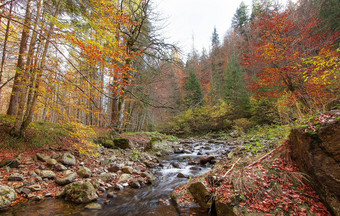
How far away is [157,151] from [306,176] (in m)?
7.59

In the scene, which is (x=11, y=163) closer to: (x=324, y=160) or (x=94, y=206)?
(x=94, y=206)

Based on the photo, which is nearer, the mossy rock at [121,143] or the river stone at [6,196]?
the river stone at [6,196]

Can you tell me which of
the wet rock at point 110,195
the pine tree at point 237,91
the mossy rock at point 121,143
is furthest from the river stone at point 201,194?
the pine tree at point 237,91

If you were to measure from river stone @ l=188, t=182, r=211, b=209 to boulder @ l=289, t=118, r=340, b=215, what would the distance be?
5.90 ft

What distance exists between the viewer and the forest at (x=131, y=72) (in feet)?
14.8

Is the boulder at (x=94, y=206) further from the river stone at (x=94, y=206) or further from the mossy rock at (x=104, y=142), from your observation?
the mossy rock at (x=104, y=142)

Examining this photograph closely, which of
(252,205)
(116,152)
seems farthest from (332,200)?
(116,152)

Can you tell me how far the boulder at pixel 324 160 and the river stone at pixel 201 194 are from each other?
1797 millimetres

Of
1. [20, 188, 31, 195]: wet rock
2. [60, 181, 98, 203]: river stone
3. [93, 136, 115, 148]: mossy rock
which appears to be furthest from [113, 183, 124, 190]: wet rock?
[93, 136, 115, 148]: mossy rock

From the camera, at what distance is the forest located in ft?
14.8

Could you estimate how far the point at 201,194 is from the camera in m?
3.34

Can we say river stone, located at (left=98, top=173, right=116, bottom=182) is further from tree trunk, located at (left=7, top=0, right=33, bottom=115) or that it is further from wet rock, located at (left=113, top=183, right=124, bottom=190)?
tree trunk, located at (left=7, top=0, right=33, bottom=115)

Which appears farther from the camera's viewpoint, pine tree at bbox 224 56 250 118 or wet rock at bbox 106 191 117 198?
pine tree at bbox 224 56 250 118

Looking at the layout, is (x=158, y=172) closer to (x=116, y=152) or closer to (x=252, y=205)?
(x=116, y=152)
